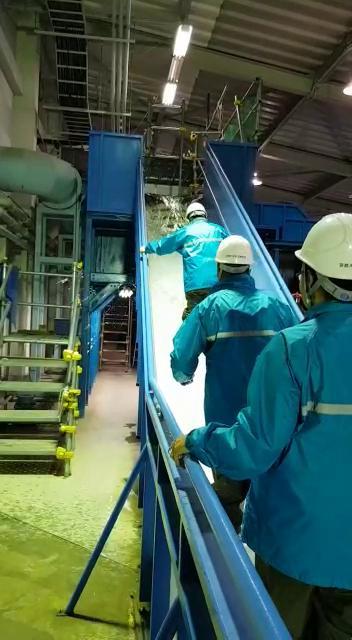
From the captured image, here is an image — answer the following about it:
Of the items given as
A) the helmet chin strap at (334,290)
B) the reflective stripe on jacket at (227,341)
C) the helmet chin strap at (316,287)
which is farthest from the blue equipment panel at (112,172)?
the helmet chin strap at (334,290)

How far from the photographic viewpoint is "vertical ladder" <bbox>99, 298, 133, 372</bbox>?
16984 millimetres

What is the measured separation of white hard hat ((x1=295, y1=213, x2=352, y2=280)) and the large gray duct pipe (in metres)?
6.76

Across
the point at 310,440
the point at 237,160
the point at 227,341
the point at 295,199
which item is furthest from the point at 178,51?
the point at 295,199

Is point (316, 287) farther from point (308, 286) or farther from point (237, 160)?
point (237, 160)

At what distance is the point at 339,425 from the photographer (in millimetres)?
1411

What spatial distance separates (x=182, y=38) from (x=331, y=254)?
7.53 meters

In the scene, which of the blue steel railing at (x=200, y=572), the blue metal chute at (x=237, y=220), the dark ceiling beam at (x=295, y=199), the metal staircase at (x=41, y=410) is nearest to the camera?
the blue steel railing at (x=200, y=572)

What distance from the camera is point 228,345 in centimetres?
259

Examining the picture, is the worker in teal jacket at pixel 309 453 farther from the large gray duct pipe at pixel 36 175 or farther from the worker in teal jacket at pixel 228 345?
the large gray duct pipe at pixel 36 175

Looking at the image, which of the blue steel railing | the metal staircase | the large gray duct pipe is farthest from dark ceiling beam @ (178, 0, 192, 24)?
the blue steel railing

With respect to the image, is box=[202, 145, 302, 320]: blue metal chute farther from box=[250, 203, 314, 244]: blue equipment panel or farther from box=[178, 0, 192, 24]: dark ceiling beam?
box=[250, 203, 314, 244]: blue equipment panel

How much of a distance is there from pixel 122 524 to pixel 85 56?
8.67 meters

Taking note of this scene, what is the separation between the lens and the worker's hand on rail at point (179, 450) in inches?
70.2

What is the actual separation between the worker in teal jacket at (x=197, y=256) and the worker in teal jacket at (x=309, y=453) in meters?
3.14
